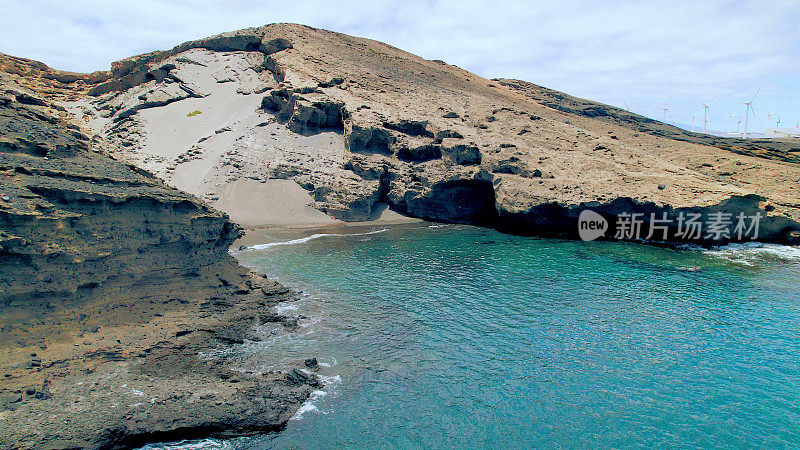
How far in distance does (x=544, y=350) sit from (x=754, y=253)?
1025 inches

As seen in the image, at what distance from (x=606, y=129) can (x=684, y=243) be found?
27324 millimetres

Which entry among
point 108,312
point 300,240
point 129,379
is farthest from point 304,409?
point 300,240

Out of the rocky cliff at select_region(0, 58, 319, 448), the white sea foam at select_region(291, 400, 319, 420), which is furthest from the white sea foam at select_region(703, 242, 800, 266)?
the rocky cliff at select_region(0, 58, 319, 448)

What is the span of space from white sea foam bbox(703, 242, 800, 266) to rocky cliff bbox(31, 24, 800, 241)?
160 centimetres

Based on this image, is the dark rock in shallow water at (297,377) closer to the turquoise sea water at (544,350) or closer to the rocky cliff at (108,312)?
the rocky cliff at (108,312)

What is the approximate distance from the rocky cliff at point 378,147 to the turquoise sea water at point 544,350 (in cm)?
833

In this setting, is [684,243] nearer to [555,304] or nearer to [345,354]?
[555,304]

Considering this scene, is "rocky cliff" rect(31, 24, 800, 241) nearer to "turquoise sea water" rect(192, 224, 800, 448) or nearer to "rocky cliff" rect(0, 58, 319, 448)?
"turquoise sea water" rect(192, 224, 800, 448)

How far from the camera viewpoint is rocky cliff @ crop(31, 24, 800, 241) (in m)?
37.9

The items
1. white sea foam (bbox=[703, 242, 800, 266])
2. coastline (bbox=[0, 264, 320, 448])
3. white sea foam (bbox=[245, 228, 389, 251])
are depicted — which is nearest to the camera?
coastline (bbox=[0, 264, 320, 448])

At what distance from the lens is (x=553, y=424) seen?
13344 millimetres

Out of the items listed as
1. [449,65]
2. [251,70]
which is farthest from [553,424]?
[449,65]

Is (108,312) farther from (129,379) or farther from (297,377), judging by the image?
(297,377)

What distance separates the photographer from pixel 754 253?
33.0 metres
